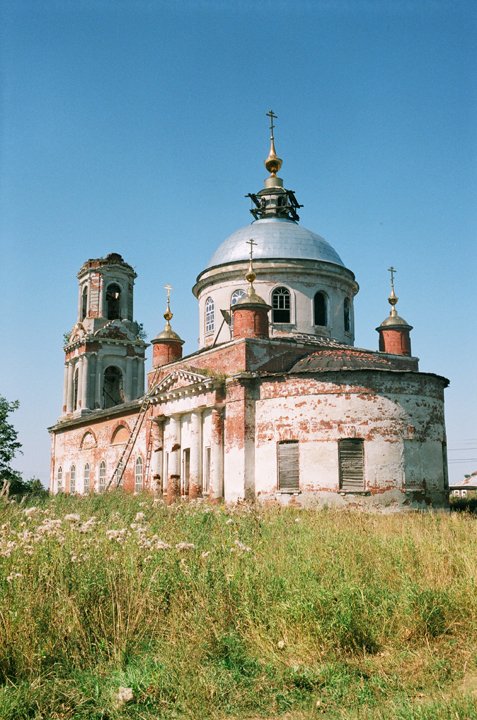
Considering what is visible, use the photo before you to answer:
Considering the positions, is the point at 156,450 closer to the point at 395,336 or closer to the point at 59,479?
the point at 395,336

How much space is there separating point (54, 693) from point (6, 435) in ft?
121

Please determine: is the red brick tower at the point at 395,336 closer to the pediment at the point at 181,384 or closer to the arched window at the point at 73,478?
the pediment at the point at 181,384

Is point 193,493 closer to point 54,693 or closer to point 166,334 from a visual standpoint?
point 166,334

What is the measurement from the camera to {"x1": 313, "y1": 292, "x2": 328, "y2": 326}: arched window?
2565cm

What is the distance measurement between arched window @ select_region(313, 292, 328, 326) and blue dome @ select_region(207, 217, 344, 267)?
1.46 metres

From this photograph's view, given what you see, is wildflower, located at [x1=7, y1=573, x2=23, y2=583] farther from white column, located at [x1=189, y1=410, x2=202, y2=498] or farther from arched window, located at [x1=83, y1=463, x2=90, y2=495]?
arched window, located at [x1=83, y1=463, x2=90, y2=495]

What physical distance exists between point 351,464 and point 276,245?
10.5 meters

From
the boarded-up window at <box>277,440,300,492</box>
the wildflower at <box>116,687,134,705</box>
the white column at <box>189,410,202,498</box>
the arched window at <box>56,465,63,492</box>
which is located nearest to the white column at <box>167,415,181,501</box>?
the white column at <box>189,410,202,498</box>

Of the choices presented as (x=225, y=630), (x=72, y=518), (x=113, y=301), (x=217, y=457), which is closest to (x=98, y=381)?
(x=113, y=301)

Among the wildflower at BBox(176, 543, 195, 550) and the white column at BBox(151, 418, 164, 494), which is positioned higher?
the white column at BBox(151, 418, 164, 494)

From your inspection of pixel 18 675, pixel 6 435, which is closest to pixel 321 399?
pixel 18 675

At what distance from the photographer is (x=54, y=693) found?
4.87m

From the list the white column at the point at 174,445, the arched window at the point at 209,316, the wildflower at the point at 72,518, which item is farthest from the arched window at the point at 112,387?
the wildflower at the point at 72,518

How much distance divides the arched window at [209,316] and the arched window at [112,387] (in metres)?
9.62
